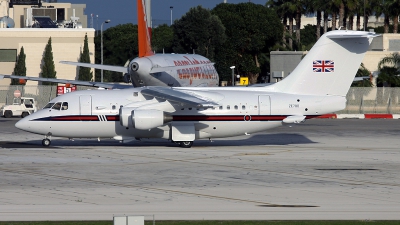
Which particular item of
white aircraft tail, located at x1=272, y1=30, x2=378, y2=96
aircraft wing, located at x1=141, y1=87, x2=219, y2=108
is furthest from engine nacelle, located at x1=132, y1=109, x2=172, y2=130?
white aircraft tail, located at x1=272, y1=30, x2=378, y2=96

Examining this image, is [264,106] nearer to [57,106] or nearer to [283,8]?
[57,106]

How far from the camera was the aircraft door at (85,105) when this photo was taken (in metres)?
29.7

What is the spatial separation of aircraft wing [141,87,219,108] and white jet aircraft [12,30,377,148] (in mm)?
63

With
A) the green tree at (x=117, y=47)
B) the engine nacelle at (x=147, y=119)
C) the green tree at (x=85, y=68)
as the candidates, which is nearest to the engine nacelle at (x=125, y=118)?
the engine nacelle at (x=147, y=119)

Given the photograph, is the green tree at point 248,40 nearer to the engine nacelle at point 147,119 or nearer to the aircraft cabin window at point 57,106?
the aircraft cabin window at point 57,106

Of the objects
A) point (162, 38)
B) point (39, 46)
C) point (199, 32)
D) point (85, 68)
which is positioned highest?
point (162, 38)

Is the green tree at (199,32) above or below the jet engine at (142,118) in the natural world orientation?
above

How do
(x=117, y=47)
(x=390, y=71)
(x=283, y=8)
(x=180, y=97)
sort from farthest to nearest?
(x=283, y=8) < (x=117, y=47) < (x=390, y=71) < (x=180, y=97)

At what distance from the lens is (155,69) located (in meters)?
41.9

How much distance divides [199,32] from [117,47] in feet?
42.1

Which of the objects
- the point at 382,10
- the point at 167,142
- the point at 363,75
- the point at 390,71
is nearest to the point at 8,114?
the point at 167,142

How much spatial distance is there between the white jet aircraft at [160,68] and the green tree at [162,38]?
50903 mm

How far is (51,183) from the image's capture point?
66.3 ft

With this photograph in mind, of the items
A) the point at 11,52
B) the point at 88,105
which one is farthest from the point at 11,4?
the point at 88,105
